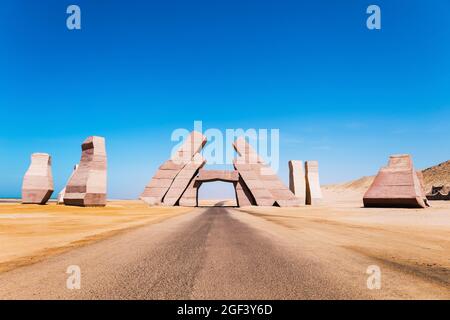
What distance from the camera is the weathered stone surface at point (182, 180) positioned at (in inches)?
1665

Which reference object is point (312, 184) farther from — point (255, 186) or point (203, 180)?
point (203, 180)

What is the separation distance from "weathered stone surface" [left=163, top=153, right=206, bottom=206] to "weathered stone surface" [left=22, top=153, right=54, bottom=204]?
13.9m

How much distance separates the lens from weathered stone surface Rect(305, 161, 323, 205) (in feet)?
162

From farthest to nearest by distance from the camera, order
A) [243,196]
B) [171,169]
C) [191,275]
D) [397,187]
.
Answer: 1. [171,169]
2. [243,196]
3. [397,187]
4. [191,275]

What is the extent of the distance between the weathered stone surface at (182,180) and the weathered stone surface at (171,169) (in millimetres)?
466

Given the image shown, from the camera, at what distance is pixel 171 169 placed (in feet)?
146

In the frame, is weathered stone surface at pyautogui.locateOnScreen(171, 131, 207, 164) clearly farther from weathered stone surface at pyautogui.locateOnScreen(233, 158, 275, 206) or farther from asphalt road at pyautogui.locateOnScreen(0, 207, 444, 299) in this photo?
asphalt road at pyautogui.locateOnScreen(0, 207, 444, 299)

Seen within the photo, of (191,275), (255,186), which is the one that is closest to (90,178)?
(255,186)

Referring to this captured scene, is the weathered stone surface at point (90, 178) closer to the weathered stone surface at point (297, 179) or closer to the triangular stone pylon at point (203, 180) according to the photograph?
the triangular stone pylon at point (203, 180)

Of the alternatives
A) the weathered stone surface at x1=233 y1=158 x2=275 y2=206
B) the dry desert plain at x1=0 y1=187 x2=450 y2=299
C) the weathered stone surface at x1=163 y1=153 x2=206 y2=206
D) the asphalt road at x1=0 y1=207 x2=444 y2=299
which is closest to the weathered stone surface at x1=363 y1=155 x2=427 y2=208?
the weathered stone surface at x1=233 y1=158 x2=275 y2=206

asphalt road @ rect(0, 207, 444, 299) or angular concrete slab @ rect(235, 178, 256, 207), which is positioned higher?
asphalt road @ rect(0, 207, 444, 299)

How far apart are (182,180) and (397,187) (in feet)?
83.0
